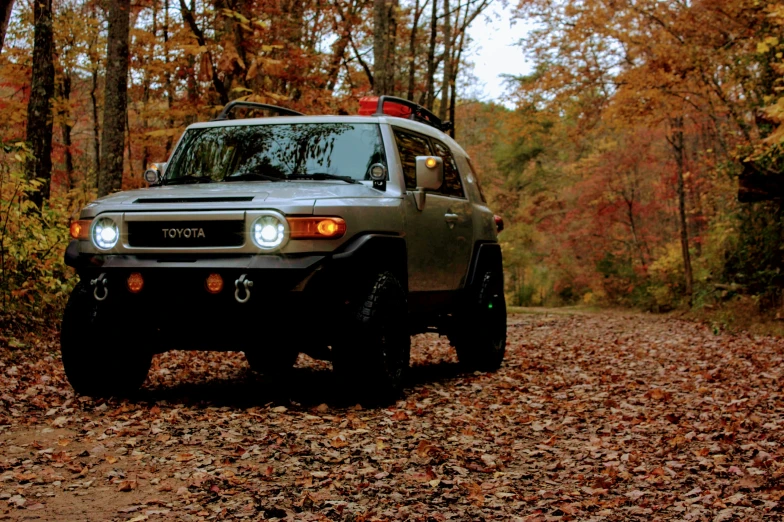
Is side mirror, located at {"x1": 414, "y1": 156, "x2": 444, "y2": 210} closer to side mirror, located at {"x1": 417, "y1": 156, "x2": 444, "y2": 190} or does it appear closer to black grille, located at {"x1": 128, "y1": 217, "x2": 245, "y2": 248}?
side mirror, located at {"x1": 417, "y1": 156, "x2": 444, "y2": 190}

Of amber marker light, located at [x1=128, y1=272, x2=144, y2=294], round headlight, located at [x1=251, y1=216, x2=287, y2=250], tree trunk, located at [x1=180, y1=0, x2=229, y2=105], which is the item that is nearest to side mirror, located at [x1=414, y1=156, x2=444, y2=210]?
round headlight, located at [x1=251, y1=216, x2=287, y2=250]

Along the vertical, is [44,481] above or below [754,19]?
below

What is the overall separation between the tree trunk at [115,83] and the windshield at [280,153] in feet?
17.3

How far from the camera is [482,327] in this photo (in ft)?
28.7

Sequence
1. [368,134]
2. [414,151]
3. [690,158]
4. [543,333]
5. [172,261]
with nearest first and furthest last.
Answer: [172,261], [368,134], [414,151], [543,333], [690,158]

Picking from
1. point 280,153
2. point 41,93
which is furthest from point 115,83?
point 280,153

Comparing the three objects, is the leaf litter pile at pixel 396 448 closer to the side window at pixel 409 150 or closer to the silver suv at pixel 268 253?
the silver suv at pixel 268 253

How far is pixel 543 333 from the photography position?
15.7 m

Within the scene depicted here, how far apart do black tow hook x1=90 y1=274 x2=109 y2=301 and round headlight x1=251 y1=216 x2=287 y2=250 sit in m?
1.16

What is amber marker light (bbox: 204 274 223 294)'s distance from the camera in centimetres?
562

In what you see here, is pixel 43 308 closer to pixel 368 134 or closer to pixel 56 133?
pixel 368 134

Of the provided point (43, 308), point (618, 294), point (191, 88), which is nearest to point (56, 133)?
point (191, 88)

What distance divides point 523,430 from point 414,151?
8.88 feet

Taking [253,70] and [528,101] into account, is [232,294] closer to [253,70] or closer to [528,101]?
[253,70]
